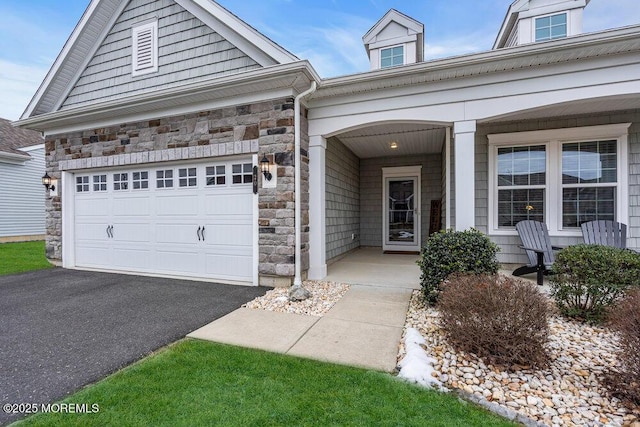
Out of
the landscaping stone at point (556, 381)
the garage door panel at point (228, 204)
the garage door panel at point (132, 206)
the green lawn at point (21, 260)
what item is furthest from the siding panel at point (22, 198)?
the landscaping stone at point (556, 381)

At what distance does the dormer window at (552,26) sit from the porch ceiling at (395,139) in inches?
101

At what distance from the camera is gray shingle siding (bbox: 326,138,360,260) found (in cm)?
Answer: 685

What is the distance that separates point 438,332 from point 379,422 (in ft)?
4.96

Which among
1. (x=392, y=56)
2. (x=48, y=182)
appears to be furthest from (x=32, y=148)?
(x=392, y=56)

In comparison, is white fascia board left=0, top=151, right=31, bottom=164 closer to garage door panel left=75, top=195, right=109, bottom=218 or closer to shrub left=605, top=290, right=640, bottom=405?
garage door panel left=75, top=195, right=109, bottom=218

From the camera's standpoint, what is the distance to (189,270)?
19.0 feet

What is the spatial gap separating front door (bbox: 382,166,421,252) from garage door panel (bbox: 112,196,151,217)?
6352mm

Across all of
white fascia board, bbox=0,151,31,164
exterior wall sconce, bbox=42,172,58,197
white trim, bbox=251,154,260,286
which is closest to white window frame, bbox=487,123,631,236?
white trim, bbox=251,154,260,286

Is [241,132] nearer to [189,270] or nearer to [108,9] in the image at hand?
[189,270]

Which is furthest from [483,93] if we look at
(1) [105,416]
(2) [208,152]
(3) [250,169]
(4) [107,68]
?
(4) [107,68]

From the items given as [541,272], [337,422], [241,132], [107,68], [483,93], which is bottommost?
Result: [337,422]

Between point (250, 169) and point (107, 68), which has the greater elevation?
point (107, 68)

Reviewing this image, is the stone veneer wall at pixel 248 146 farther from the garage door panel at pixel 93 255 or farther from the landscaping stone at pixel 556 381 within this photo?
the landscaping stone at pixel 556 381

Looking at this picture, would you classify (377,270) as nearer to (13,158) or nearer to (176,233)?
(176,233)
